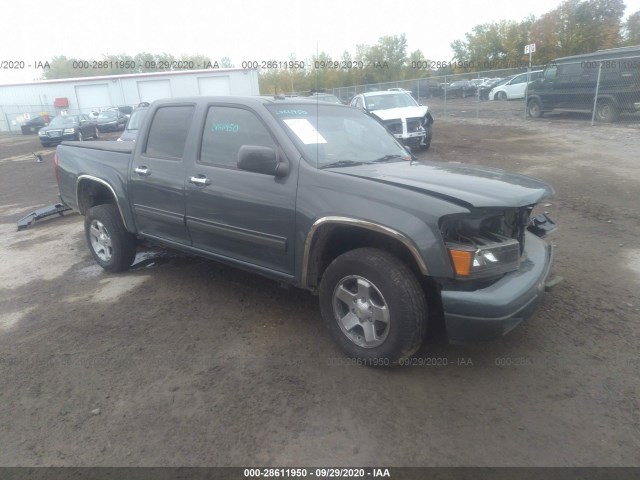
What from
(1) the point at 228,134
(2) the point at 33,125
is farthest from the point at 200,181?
(2) the point at 33,125

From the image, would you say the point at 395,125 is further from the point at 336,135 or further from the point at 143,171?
the point at 143,171

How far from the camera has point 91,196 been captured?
5.50 m

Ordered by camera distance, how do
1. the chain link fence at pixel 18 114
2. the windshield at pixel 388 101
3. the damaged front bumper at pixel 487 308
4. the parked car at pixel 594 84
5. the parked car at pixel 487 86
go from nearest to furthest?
the damaged front bumper at pixel 487 308 < the windshield at pixel 388 101 < the parked car at pixel 594 84 < the parked car at pixel 487 86 < the chain link fence at pixel 18 114

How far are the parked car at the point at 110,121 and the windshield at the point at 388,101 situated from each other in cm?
1795

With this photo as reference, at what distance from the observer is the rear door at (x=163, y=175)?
425 centimetres

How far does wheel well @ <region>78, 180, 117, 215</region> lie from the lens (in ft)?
17.5

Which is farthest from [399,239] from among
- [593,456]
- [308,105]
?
[308,105]

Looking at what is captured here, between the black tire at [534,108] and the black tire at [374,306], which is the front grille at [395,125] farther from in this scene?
the black tire at [374,306]

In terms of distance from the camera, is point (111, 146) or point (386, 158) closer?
point (386, 158)

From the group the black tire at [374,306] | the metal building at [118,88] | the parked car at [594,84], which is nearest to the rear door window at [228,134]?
the black tire at [374,306]

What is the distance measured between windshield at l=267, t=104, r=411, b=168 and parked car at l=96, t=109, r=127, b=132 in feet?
80.5

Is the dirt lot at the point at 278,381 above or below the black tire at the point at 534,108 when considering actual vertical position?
below

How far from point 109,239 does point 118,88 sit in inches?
1518

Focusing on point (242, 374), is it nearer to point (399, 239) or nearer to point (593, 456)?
point (399, 239)
